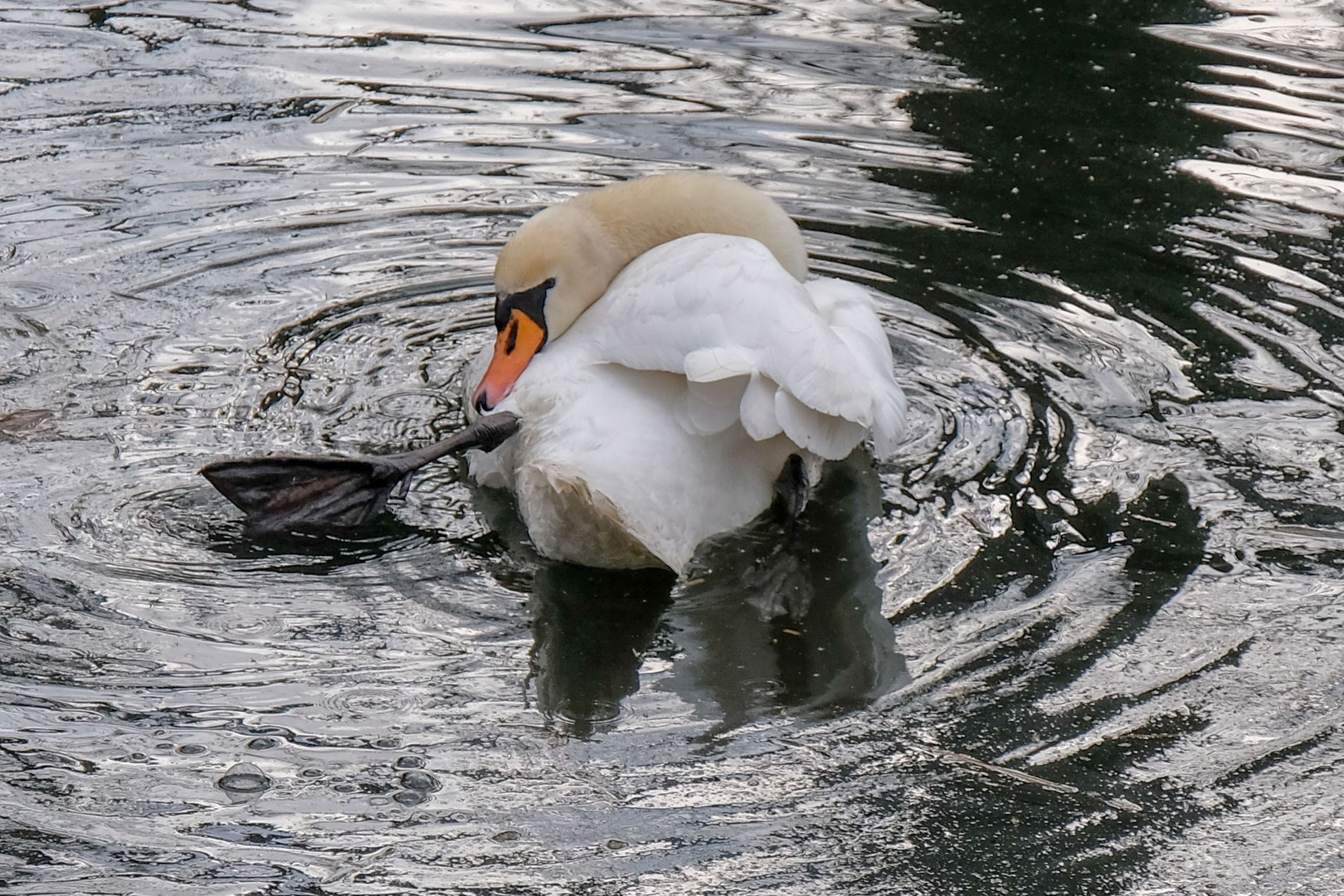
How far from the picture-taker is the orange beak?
3.73 meters

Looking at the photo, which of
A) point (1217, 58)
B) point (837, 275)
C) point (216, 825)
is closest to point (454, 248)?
point (837, 275)

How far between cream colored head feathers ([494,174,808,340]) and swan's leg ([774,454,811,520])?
65cm

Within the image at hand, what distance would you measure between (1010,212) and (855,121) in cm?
115

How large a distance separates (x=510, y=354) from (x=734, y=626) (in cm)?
92

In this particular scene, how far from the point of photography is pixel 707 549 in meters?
3.66

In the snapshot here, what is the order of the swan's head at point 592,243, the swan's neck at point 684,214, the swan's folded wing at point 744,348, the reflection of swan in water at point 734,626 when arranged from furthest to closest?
the swan's neck at point 684,214, the swan's head at point 592,243, the swan's folded wing at point 744,348, the reflection of swan in water at point 734,626

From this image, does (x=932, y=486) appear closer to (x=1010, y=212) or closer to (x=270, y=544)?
(x=270, y=544)

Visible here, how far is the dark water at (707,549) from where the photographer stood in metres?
2.63

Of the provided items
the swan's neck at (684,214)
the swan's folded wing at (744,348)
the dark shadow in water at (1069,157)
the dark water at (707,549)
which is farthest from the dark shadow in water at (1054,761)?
the dark shadow in water at (1069,157)

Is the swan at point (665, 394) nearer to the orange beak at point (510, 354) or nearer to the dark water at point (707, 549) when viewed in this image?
the orange beak at point (510, 354)

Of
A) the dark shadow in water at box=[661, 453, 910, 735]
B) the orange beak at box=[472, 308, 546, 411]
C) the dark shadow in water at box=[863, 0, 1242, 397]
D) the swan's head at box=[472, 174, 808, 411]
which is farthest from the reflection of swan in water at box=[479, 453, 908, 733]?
the dark shadow in water at box=[863, 0, 1242, 397]

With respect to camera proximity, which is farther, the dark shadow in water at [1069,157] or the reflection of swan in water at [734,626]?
the dark shadow in water at [1069,157]

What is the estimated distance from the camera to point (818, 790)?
273cm

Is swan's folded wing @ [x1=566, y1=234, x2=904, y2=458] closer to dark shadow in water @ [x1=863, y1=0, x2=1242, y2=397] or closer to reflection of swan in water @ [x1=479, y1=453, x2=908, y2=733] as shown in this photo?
reflection of swan in water @ [x1=479, y1=453, x2=908, y2=733]
